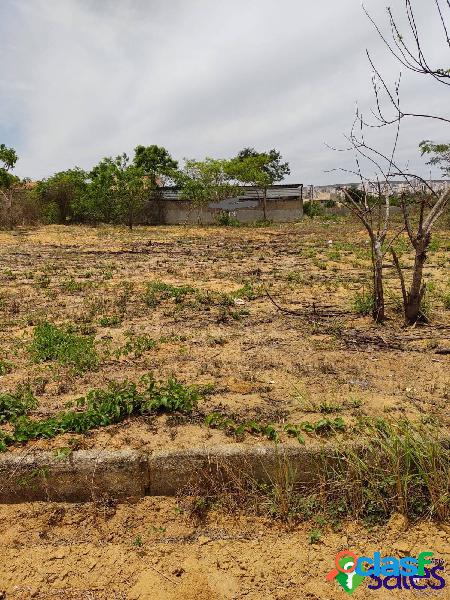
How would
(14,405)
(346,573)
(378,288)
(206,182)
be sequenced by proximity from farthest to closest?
(206,182) → (378,288) → (14,405) → (346,573)

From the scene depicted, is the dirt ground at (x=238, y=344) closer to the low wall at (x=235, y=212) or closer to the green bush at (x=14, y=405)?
the green bush at (x=14, y=405)

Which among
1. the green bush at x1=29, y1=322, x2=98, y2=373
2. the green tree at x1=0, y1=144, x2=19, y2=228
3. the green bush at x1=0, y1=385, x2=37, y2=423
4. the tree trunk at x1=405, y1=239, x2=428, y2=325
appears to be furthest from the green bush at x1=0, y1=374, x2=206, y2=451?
the green tree at x1=0, y1=144, x2=19, y2=228

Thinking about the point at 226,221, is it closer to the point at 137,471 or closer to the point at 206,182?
the point at 206,182

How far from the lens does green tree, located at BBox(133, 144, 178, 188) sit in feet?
106

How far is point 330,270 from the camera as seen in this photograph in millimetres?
10211

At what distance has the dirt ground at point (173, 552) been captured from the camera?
213 cm

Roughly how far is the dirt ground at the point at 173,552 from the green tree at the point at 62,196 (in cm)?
2575

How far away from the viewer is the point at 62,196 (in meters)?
27.2

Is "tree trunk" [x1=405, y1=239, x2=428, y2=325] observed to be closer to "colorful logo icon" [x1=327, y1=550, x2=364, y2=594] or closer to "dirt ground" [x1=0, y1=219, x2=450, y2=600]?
"dirt ground" [x1=0, y1=219, x2=450, y2=600]

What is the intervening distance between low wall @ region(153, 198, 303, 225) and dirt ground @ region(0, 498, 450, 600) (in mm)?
28159

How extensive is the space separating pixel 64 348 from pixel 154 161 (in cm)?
3009

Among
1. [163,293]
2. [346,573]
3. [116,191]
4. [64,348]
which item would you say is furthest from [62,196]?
[346,573]

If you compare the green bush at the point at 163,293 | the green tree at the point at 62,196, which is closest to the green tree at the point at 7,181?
the green tree at the point at 62,196

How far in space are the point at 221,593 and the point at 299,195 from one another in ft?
107
